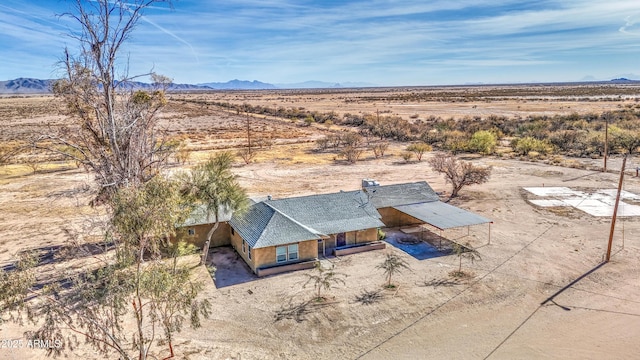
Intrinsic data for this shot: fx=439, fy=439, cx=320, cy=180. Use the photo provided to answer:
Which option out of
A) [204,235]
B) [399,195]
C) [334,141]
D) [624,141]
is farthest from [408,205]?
[624,141]

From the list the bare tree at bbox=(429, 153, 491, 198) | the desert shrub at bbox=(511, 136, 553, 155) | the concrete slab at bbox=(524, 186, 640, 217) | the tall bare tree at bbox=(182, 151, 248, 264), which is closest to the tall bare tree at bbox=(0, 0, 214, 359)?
the tall bare tree at bbox=(182, 151, 248, 264)

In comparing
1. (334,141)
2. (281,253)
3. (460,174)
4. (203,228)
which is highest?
(334,141)

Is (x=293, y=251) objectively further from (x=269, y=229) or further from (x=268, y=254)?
(x=269, y=229)

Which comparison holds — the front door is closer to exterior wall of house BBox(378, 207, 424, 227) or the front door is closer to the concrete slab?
exterior wall of house BBox(378, 207, 424, 227)

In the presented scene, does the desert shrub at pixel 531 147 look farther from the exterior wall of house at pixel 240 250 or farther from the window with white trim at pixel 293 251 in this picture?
the exterior wall of house at pixel 240 250

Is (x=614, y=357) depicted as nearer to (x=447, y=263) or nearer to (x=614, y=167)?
(x=447, y=263)

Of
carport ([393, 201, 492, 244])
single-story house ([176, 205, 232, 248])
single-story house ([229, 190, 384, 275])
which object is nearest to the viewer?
single-story house ([229, 190, 384, 275])
